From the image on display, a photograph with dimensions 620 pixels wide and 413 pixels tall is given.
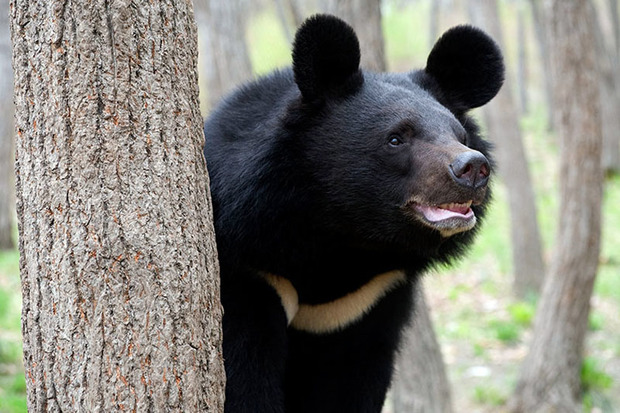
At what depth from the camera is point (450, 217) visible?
280 centimetres

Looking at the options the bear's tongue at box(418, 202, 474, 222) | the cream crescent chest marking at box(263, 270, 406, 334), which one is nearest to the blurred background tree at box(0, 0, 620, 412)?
the cream crescent chest marking at box(263, 270, 406, 334)

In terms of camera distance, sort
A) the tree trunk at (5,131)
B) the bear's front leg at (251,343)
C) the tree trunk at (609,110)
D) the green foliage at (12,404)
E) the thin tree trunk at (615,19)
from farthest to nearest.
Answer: the thin tree trunk at (615,19)
the tree trunk at (609,110)
the tree trunk at (5,131)
the green foliage at (12,404)
the bear's front leg at (251,343)

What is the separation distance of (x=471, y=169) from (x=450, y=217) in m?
0.21

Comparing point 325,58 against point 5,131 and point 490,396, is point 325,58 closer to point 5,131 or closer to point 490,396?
point 490,396

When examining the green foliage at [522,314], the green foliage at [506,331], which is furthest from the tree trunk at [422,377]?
the green foliage at [522,314]

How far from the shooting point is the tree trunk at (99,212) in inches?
85.7

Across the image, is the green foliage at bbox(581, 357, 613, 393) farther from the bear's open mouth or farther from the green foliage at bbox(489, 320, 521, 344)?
the bear's open mouth

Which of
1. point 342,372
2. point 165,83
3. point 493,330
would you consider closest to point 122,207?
point 165,83

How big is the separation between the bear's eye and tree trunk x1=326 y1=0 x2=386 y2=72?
210 cm

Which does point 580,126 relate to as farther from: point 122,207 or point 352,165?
point 122,207

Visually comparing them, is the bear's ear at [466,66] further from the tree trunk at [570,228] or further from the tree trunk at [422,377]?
the tree trunk at [570,228]

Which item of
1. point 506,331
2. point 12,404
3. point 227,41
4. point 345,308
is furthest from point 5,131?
point 345,308

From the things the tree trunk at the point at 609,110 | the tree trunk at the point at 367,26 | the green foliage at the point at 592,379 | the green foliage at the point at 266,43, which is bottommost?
the tree trunk at the point at 609,110

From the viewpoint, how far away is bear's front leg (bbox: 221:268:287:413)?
307 centimetres
